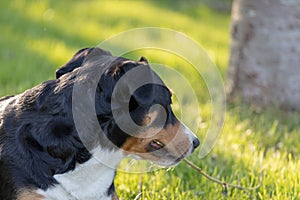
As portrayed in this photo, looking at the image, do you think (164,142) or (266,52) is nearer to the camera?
(164,142)

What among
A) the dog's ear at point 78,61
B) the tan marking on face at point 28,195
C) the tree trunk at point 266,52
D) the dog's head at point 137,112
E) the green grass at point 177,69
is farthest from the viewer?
the tree trunk at point 266,52

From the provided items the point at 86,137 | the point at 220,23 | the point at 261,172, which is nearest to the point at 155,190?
the point at 261,172

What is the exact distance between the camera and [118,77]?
3.03 m

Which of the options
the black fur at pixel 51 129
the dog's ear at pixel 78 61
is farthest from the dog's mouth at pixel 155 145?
the dog's ear at pixel 78 61

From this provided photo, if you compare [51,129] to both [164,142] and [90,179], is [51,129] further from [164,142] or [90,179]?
[164,142]

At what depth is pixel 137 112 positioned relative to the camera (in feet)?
10.2

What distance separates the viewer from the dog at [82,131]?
306 centimetres

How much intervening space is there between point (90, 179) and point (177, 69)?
390 centimetres

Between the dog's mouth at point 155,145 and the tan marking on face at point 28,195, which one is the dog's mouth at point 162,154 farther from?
the tan marking on face at point 28,195

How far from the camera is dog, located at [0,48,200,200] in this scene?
3064mm

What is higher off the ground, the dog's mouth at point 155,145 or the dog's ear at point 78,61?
the dog's ear at point 78,61

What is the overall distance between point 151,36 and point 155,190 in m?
4.58

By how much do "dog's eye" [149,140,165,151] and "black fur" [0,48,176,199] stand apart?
143 mm

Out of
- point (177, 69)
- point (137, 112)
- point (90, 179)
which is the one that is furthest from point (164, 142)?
point (177, 69)
